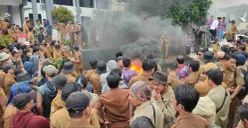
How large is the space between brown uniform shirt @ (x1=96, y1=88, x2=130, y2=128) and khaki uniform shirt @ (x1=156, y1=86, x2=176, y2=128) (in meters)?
0.53

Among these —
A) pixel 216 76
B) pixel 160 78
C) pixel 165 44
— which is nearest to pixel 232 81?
pixel 216 76

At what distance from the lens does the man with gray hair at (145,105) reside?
3010mm

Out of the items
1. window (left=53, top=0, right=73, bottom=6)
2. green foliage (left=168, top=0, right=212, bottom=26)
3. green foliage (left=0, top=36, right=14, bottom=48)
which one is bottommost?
green foliage (left=0, top=36, right=14, bottom=48)

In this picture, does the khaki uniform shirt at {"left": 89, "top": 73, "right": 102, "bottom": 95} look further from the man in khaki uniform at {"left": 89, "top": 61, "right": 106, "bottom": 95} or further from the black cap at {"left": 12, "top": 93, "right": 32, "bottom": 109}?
the black cap at {"left": 12, "top": 93, "right": 32, "bottom": 109}

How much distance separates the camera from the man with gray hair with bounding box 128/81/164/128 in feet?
9.87

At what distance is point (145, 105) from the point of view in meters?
3.05

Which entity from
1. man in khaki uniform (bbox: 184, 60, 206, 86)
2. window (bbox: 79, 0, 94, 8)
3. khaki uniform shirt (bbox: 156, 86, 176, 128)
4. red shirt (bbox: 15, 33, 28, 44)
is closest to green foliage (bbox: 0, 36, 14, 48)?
red shirt (bbox: 15, 33, 28, 44)

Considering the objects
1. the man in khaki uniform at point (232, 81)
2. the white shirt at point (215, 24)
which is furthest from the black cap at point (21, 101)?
the white shirt at point (215, 24)

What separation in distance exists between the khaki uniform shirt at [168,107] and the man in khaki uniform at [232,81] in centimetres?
146

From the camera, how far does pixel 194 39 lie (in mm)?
18141

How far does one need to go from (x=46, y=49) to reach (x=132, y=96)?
27.2 ft

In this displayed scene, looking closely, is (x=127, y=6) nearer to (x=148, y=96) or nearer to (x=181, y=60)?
(x=181, y=60)

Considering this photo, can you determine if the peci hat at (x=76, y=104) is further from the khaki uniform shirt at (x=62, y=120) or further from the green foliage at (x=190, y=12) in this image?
the green foliage at (x=190, y=12)

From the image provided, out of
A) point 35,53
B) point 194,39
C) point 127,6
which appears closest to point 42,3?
point 127,6
